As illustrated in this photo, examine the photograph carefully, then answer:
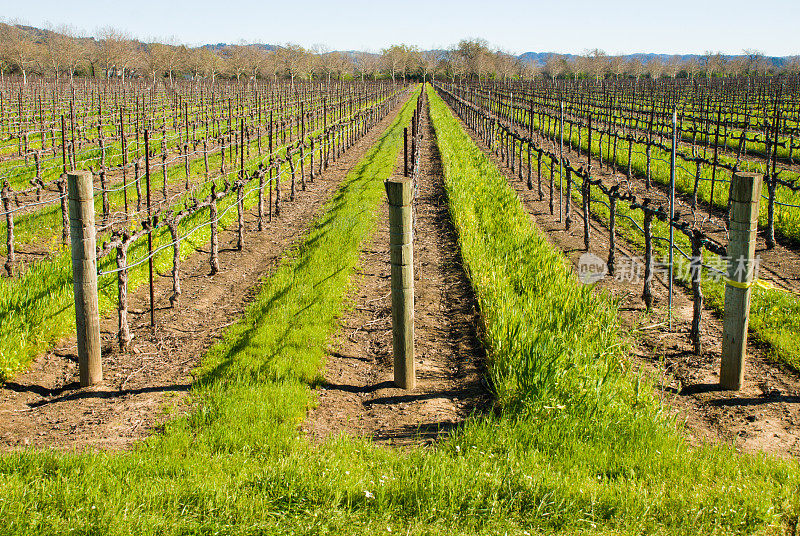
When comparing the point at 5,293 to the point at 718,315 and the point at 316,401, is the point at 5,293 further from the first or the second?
the point at 718,315

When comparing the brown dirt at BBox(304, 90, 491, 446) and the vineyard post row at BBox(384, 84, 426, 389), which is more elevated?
A: the vineyard post row at BBox(384, 84, 426, 389)

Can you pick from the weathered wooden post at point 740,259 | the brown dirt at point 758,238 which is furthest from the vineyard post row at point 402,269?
the brown dirt at point 758,238

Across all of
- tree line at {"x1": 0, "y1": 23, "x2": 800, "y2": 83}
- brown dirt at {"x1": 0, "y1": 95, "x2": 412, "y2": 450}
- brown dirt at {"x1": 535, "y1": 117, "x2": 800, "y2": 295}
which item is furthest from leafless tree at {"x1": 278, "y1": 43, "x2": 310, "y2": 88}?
brown dirt at {"x1": 0, "y1": 95, "x2": 412, "y2": 450}

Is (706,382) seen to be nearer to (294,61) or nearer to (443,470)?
(443,470)

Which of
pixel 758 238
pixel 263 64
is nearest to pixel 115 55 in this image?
pixel 263 64

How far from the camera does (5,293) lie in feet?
20.7

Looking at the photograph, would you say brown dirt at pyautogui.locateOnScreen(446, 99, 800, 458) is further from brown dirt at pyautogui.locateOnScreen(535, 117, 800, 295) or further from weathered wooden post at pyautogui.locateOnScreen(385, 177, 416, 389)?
weathered wooden post at pyautogui.locateOnScreen(385, 177, 416, 389)

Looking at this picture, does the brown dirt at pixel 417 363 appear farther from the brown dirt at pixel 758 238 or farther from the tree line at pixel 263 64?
the tree line at pixel 263 64

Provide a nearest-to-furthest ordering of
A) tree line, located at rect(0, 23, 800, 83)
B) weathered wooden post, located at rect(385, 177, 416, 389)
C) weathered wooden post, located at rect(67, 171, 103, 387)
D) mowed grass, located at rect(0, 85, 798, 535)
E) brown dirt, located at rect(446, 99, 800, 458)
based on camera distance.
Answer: mowed grass, located at rect(0, 85, 798, 535)
brown dirt, located at rect(446, 99, 800, 458)
weathered wooden post, located at rect(385, 177, 416, 389)
weathered wooden post, located at rect(67, 171, 103, 387)
tree line, located at rect(0, 23, 800, 83)

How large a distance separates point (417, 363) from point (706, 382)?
245cm

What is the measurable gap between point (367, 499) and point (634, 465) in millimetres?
1624

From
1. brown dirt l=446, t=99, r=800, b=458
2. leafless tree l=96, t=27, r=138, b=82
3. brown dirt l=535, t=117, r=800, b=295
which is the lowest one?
brown dirt l=446, t=99, r=800, b=458

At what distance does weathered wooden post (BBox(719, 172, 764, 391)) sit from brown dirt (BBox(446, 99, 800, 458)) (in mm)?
387

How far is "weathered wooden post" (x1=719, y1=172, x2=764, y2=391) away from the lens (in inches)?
199
